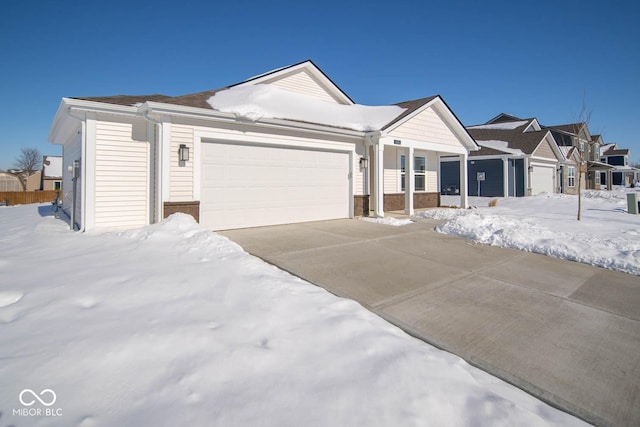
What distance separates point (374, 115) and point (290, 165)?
189 inches

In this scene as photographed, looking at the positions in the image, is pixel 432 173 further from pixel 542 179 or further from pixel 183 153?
pixel 542 179

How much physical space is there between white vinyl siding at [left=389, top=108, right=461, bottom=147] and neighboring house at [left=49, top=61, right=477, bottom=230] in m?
0.06

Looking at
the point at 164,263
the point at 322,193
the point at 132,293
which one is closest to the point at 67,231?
the point at 164,263

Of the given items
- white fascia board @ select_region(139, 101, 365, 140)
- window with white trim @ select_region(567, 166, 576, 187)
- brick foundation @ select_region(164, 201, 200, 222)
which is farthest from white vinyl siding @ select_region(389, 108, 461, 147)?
window with white trim @ select_region(567, 166, 576, 187)

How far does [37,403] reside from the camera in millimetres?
1858

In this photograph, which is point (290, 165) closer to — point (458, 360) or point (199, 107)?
point (199, 107)

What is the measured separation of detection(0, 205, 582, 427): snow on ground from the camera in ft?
6.15

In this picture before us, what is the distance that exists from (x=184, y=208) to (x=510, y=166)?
796 inches

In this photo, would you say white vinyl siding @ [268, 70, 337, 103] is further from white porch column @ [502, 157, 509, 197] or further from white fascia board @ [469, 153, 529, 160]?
white porch column @ [502, 157, 509, 197]

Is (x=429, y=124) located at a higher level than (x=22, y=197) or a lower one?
higher

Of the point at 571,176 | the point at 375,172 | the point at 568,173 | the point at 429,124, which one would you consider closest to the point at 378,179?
the point at 375,172

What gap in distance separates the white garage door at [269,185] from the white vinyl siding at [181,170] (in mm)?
325

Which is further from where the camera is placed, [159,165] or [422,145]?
[422,145]

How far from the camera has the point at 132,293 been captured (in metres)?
3.40
